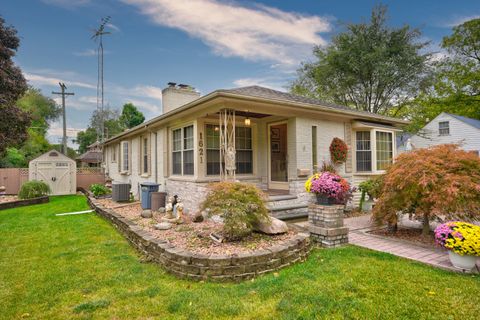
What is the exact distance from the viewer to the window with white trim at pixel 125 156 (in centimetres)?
1370

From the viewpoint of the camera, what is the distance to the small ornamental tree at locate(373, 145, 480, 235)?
4.53 meters

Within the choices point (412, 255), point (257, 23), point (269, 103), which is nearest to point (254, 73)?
point (257, 23)

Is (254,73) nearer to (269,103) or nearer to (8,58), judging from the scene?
(269,103)

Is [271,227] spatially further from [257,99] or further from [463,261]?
[257,99]

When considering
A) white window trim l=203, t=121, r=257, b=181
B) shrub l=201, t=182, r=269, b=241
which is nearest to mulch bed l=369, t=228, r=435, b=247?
shrub l=201, t=182, r=269, b=241

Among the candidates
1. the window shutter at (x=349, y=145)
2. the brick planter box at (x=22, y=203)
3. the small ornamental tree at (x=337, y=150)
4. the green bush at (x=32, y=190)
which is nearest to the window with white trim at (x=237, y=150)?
the small ornamental tree at (x=337, y=150)

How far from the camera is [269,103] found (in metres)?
6.69

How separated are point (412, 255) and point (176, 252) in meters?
3.83

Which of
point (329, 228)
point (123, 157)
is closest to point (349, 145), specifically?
point (329, 228)

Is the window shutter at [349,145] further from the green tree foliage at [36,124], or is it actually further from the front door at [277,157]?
the green tree foliage at [36,124]

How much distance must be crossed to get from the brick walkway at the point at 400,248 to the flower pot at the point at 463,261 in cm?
8

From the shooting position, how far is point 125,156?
46.6 ft

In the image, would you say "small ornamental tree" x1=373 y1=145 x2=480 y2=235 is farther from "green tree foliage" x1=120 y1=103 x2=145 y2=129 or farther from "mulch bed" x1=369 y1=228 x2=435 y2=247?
"green tree foliage" x1=120 y1=103 x2=145 y2=129

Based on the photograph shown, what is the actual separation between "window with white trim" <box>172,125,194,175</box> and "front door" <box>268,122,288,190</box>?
2.57m
